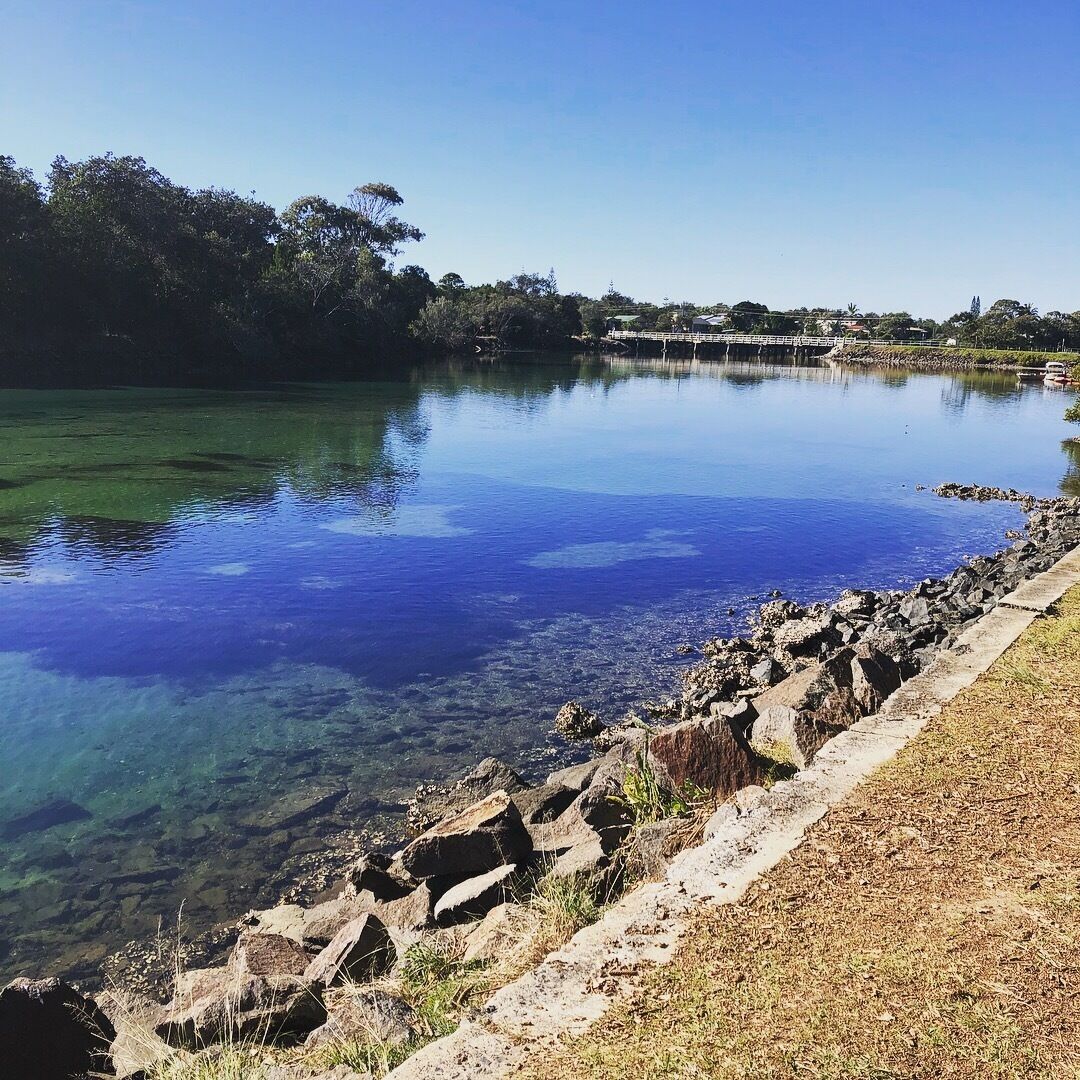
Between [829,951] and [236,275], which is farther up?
[236,275]

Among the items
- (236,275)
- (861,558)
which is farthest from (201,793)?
(236,275)

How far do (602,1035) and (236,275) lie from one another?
71371 mm

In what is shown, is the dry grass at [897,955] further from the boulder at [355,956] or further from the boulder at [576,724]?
the boulder at [576,724]

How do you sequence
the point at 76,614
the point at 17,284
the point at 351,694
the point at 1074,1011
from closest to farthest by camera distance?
the point at 1074,1011 → the point at 351,694 → the point at 76,614 → the point at 17,284

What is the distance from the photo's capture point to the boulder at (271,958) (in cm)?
539

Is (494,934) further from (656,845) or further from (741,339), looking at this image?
(741,339)

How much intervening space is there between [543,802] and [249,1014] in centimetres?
353

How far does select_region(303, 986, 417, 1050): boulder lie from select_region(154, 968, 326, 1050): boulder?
302mm

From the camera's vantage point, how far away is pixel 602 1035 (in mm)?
3783

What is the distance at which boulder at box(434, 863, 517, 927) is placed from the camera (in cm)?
616

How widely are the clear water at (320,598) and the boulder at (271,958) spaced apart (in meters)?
1.75

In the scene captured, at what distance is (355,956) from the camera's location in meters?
5.60

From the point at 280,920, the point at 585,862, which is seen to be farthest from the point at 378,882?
the point at 585,862

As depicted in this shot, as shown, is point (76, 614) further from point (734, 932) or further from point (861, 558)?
point (861, 558)
